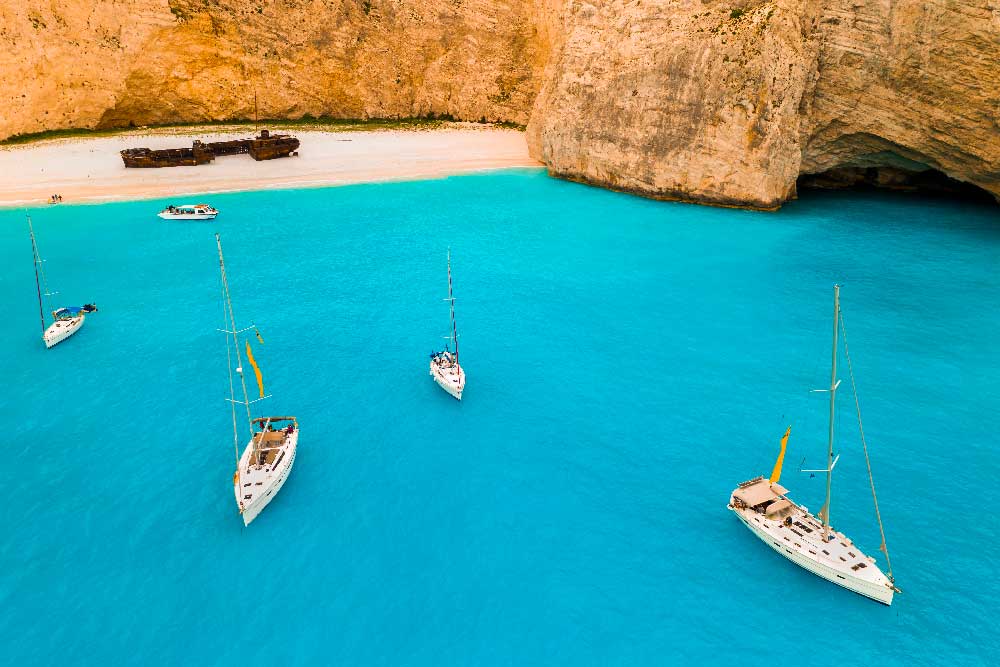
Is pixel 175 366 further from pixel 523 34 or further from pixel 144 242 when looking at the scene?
pixel 523 34

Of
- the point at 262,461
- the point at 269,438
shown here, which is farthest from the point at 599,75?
the point at 262,461

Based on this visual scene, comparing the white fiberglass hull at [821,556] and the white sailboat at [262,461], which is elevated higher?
the white sailboat at [262,461]

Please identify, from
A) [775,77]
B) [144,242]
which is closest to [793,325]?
[775,77]

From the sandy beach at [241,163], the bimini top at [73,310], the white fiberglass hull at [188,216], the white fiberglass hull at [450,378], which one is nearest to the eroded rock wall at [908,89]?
the sandy beach at [241,163]

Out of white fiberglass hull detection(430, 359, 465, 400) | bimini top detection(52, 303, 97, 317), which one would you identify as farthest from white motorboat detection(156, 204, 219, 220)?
white fiberglass hull detection(430, 359, 465, 400)

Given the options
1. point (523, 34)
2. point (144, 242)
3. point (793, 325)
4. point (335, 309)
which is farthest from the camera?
point (523, 34)

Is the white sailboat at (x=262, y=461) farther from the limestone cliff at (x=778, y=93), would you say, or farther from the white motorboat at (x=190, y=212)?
the limestone cliff at (x=778, y=93)

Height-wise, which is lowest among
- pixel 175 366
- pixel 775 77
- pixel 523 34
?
pixel 175 366
